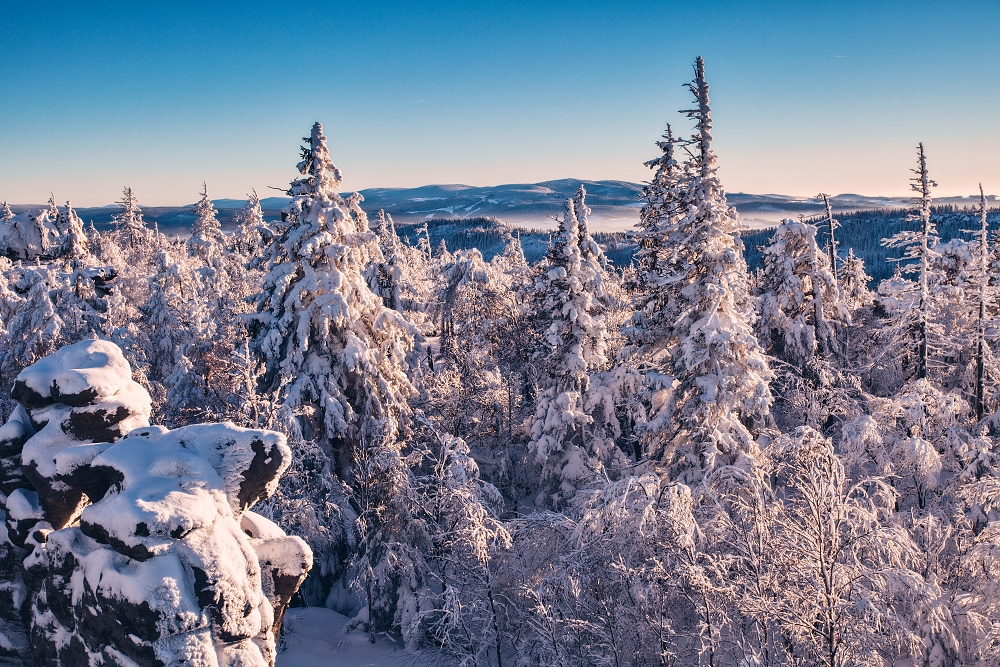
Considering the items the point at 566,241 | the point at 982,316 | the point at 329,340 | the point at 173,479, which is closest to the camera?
the point at 173,479

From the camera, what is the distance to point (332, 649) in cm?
1670

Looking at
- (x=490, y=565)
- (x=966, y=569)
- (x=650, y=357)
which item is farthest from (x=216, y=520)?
(x=966, y=569)

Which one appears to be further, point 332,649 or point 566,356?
point 566,356

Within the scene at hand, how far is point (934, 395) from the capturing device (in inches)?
744

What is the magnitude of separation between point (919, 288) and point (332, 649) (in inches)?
849

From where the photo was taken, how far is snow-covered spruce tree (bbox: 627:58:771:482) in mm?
15977

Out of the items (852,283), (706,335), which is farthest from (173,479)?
(852,283)

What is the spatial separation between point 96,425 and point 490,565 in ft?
28.9

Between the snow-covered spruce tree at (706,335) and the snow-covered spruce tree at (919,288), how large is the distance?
6.39 m

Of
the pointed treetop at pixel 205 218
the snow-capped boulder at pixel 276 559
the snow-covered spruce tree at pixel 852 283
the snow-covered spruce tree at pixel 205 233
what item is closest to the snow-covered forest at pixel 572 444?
the snow-capped boulder at pixel 276 559

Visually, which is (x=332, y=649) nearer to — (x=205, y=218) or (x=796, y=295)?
(x=796, y=295)

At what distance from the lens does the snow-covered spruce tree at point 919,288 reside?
64.1 feet

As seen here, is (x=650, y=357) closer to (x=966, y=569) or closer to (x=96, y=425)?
(x=966, y=569)

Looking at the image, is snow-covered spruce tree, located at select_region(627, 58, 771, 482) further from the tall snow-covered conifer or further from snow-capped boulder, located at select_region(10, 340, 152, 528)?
snow-capped boulder, located at select_region(10, 340, 152, 528)
